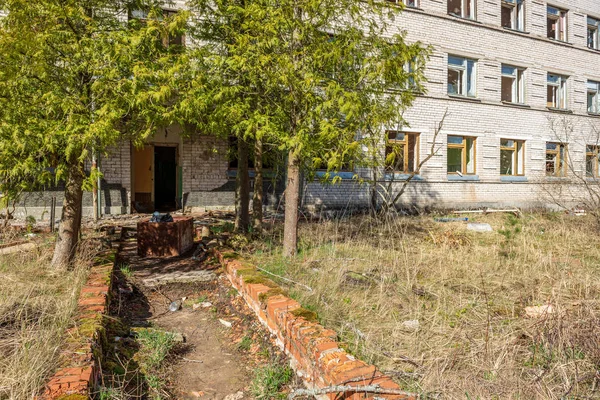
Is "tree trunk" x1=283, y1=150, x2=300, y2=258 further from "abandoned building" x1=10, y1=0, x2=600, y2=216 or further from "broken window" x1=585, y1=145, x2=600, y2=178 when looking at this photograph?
"broken window" x1=585, y1=145, x2=600, y2=178

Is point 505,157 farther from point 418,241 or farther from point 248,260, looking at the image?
point 248,260

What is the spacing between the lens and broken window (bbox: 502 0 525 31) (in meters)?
17.3

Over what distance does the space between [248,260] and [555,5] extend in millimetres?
19188

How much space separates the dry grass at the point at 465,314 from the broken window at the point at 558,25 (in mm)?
15440

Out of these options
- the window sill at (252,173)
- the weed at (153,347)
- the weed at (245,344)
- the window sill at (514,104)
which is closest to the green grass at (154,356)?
the weed at (153,347)

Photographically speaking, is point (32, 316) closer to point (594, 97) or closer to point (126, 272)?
point (126, 272)

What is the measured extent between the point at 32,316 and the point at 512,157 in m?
18.3

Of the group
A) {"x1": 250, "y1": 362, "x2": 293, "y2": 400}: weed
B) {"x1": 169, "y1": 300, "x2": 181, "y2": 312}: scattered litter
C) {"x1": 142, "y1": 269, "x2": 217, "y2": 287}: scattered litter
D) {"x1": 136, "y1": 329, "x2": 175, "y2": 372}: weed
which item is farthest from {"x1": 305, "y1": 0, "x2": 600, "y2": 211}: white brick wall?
{"x1": 250, "y1": 362, "x2": 293, "y2": 400}: weed

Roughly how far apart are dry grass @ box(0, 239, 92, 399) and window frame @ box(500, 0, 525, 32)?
60.4 feet

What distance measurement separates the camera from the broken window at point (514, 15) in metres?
17.3

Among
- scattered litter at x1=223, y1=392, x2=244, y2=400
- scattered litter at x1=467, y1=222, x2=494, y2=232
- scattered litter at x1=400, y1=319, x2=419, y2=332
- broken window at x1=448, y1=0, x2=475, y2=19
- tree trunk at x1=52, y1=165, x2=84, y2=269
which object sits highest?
broken window at x1=448, y1=0, x2=475, y2=19

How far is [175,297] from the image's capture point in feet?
18.0

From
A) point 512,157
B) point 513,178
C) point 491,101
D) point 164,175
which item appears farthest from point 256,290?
point 512,157

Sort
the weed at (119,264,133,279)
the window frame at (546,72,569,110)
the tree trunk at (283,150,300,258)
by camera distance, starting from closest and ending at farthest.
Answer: the weed at (119,264,133,279)
the tree trunk at (283,150,300,258)
the window frame at (546,72,569,110)
